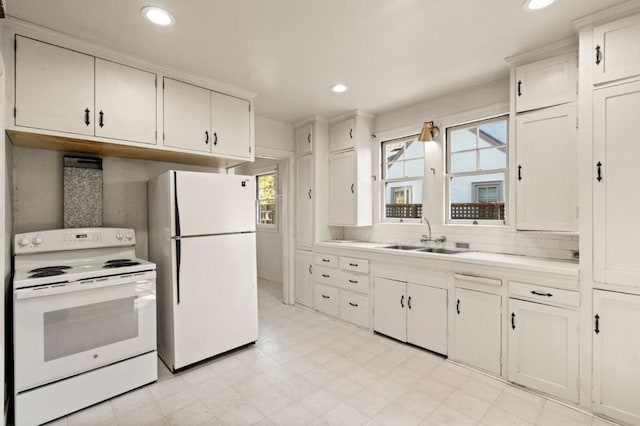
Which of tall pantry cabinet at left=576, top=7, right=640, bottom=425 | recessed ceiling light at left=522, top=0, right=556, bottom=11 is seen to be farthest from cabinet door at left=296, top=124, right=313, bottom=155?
tall pantry cabinet at left=576, top=7, right=640, bottom=425

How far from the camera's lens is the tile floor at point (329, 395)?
1982mm

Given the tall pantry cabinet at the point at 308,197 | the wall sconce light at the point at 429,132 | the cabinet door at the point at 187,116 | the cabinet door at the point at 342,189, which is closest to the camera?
the cabinet door at the point at 187,116

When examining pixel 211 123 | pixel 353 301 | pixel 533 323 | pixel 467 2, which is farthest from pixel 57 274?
pixel 533 323

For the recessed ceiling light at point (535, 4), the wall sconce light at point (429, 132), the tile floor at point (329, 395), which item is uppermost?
the recessed ceiling light at point (535, 4)

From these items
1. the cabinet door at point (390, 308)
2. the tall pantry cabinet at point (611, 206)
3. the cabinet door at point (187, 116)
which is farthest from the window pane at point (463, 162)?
the cabinet door at point (187, 116)

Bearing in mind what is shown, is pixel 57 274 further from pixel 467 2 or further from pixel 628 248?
pixel 628 248

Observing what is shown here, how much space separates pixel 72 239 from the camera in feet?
8.09

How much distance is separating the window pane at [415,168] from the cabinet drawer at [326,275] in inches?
59.4

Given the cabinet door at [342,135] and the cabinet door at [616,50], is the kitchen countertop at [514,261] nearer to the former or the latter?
the cabinet door at [616,50]

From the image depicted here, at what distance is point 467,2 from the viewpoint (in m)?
1.84

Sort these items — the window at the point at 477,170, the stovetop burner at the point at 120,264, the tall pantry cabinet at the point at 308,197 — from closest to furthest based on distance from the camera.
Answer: the stovetop burner at the point at 120,264
the window at the point at 477,170
the tall pantry cabinet at the point at 308,197

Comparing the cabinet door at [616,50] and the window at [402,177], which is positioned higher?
the cabinet door at [616,50]

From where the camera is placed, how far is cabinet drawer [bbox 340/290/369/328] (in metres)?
3.43

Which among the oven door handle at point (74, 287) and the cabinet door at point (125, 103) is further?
the cabinet door at point (125, 103)
